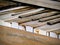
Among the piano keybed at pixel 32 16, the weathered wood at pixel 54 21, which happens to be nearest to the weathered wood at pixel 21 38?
the piano keybed at pixel 32 16

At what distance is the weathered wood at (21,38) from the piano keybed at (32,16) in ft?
0.49

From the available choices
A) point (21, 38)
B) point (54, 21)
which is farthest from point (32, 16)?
point (21, 38)

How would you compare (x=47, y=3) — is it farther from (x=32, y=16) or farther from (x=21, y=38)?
(x=21, y=38)

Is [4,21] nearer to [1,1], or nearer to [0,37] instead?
[0,37]

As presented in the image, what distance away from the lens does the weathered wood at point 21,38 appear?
6.55ft

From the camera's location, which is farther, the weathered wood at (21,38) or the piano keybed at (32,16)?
the piano keybed at (32,16)

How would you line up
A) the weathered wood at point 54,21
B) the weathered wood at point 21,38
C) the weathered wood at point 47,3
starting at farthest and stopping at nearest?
the weathered wood at point 47,3 < the weathered wood at point 54,21 < the weathered wood at point 21,38

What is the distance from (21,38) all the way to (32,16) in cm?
58

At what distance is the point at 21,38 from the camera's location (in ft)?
6.98

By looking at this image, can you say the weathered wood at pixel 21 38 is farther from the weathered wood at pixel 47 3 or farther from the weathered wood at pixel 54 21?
the weathered wood at pixel 47 3

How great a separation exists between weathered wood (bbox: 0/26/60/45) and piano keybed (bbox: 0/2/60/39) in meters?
0.15

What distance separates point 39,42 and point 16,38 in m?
0.24

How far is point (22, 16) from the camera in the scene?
2.64 meters

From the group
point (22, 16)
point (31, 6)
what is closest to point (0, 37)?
point (22, 16)
